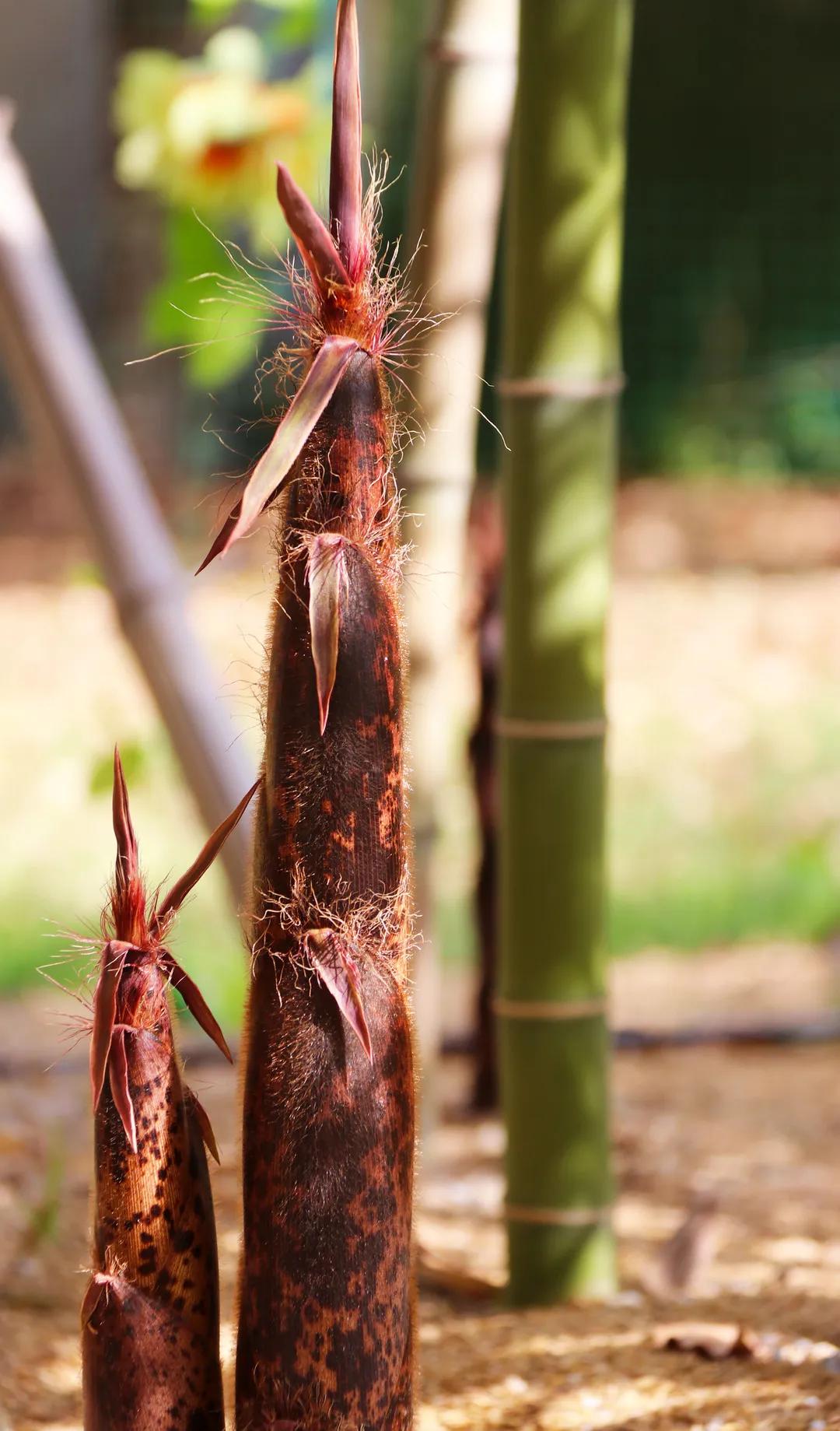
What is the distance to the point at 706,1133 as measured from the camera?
2.51 m

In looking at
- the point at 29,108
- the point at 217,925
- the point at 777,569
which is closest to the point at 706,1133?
the point at 217,925

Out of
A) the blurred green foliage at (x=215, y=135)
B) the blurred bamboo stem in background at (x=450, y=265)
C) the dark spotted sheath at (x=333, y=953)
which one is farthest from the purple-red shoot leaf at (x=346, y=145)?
the blurred green foliage at (x=215, y=135)

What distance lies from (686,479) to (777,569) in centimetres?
92

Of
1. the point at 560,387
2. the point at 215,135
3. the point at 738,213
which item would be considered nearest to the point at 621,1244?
the point at 560,387

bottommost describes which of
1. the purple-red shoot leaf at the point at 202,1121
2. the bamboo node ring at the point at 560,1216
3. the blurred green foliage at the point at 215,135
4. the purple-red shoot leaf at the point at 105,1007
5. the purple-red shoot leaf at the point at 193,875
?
the bamboo node ring at the point at 560,1216

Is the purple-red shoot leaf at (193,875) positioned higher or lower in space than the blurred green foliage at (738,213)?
lower

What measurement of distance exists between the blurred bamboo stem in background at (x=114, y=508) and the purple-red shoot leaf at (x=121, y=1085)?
38.9 inches

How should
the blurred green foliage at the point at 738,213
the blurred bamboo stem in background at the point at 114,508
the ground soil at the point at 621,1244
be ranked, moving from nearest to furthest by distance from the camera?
the ground soil at the point at 621,1244
the blurred bamboo stem in background at the point at 114,508
the blurred green foliage at the point at 738,213

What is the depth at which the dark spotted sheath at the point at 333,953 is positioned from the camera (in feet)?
3.06

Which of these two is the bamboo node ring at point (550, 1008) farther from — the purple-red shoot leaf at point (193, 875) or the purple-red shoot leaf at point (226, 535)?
the purple-red shoot leaf at point (226, 535)

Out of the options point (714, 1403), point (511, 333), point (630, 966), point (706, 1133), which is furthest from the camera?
point (630, 966)

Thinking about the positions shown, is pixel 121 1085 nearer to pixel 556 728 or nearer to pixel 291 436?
pixel 291 436

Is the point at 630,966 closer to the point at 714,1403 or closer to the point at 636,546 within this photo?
the point at 714,1403

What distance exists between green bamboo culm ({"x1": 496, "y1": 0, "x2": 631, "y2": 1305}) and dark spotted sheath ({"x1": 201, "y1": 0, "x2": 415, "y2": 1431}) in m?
0.56
